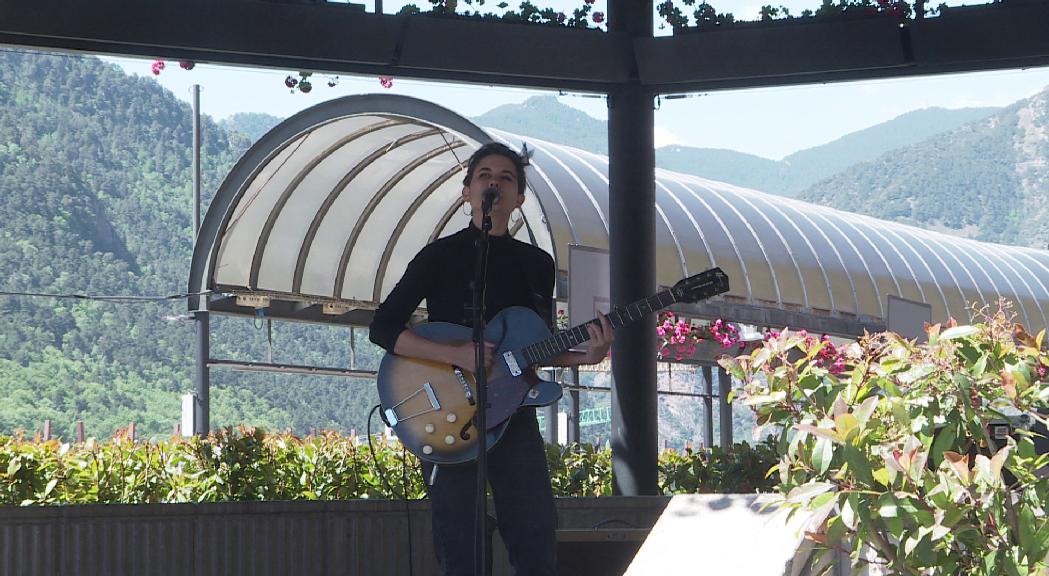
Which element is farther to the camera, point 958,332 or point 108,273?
point 108,273

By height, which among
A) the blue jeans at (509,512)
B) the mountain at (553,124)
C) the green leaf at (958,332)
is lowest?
the blue jeans at (509,512)

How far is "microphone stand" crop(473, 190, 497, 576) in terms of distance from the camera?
4168mm

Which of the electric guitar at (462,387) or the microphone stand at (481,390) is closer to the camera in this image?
the microphone stand at (481,390)

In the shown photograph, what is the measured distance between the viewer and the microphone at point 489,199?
439 centimetres

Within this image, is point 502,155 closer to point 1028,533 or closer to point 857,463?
point 857,463

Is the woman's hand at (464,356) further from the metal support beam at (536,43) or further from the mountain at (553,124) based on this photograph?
the mountain at (553,124)

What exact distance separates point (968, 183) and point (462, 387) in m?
116

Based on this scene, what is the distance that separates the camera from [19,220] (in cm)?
6012

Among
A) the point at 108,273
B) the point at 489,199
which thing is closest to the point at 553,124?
the point at 108,273

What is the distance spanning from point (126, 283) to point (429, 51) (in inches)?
2166

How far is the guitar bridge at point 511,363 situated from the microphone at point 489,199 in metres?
0.56

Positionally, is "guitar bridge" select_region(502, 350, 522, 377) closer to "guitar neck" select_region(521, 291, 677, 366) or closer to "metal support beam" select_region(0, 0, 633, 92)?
"guitar neck" select_region(521, 291, 677, 366)

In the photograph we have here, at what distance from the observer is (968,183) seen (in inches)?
4476

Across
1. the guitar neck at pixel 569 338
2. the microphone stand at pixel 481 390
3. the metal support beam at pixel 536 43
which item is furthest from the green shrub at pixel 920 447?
the metal support beam at pixel 536 43
